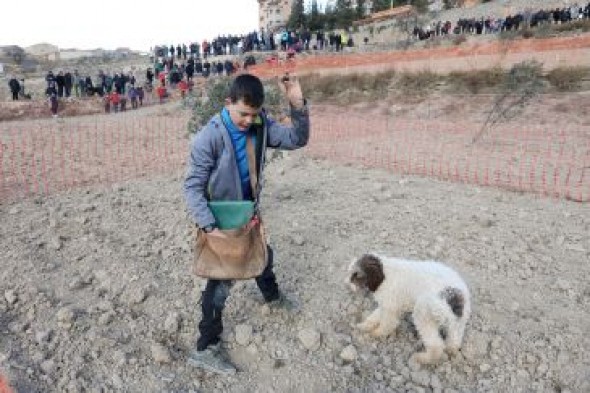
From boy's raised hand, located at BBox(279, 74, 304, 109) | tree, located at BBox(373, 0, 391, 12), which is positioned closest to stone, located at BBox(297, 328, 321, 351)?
boy's raised hand, located at BBox(279, 74, 304, 109)

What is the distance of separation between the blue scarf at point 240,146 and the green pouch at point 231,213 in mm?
139

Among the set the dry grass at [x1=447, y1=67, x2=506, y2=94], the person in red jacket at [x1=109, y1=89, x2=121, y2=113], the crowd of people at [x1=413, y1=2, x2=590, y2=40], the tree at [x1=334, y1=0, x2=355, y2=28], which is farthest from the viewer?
the tree at [x1=334, y1=0, x2=355, y2=28]

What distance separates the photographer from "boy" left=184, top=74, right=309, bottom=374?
9.48 ft

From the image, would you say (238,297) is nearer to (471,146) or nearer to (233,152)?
(233,152)

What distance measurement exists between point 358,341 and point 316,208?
2.58m

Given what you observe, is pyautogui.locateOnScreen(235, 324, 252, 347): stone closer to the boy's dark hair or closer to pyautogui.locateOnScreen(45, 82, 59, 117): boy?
the boy's dark hair

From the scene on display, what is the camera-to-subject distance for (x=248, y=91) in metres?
2.80

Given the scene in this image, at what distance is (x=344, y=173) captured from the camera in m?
7.95

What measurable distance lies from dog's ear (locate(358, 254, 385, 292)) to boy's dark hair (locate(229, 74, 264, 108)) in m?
1.33

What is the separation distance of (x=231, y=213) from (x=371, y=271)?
3.49 feet

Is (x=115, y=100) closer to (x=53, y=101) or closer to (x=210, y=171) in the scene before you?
(x=53, y=101)

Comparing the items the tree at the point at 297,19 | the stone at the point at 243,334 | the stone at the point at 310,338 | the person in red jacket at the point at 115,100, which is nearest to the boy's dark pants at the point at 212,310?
the stone at the point at 243,334

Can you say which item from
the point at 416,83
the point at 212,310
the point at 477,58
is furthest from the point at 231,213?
the point at 477,58

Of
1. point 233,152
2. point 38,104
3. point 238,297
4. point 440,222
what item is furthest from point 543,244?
point 38,104
